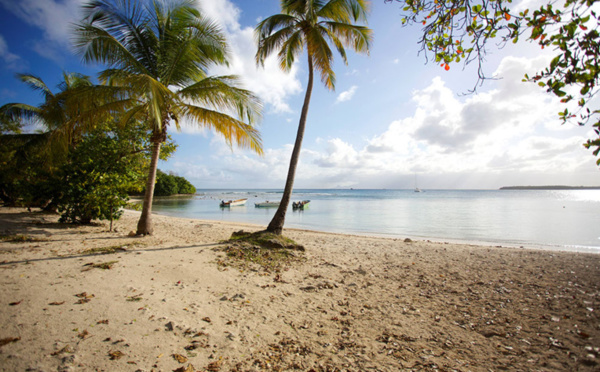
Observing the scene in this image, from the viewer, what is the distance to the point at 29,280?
381cm

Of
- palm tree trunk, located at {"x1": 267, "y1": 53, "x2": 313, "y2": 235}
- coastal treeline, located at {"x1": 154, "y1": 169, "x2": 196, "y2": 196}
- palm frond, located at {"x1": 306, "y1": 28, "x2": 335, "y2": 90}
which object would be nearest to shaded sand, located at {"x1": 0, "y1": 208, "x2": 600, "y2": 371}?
palm tree trunk, located at {"x1": 267, "y1": 53, "x2": 313, "y2": 235}

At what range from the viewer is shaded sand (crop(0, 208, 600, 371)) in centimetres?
260

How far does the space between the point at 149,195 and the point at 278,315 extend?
20.8 ft

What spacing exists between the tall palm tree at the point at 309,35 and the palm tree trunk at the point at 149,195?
3.91 meters

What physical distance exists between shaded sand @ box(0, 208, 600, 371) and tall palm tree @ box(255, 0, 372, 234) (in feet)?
12.1

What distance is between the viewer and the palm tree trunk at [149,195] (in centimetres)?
791

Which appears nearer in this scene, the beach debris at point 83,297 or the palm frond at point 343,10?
the beach debris at point 83,297

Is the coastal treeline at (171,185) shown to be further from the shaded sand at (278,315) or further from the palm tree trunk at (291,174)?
the shaded sand at (278,315)

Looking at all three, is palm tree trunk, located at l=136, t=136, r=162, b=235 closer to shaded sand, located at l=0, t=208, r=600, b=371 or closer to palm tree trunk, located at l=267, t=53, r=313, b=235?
shaded sand, located at l=0, t=208, r=600, b=371

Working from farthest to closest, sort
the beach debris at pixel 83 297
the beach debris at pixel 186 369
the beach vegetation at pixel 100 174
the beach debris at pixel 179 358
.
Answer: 1. the beach vegetation at pixel 100 174
2. the beach debris at pixel 83 297
3. the beach debris at pixel 179 358
4. the beach debris at pixel 186 369

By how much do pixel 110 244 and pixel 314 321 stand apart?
613 cm

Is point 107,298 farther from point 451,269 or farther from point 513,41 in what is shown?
point 451,269

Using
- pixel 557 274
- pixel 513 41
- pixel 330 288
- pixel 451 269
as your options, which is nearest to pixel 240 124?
pixel 330 288

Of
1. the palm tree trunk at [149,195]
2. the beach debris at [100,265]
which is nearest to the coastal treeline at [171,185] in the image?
the palm tree trunk at [149,195]
